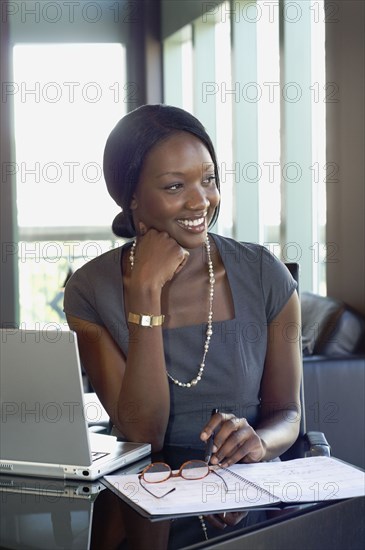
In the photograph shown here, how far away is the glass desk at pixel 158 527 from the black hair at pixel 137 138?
0.77 meters

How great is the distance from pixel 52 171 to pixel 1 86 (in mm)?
734

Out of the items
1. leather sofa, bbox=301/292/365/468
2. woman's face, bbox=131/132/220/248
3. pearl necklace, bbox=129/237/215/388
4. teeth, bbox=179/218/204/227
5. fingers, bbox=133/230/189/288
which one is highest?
woman's face, bbox=131/132/220/248

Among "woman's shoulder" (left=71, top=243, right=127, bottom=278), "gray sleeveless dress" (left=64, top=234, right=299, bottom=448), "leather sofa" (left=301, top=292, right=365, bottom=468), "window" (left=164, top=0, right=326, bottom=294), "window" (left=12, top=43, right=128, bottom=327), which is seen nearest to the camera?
"gray sleeveless dress" (left=64, top=234, right=299, bottom=448)

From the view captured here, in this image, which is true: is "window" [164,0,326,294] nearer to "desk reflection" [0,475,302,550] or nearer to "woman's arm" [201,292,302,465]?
"woman's arm" [201,292,302,465]

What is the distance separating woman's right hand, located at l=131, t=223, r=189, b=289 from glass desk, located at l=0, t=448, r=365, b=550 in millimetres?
570

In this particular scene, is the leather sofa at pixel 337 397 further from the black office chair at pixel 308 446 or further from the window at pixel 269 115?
the black office chair at pixel 308 446

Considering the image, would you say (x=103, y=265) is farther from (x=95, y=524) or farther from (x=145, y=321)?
(x=95, y=524)

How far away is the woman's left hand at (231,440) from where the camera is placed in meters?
1.52

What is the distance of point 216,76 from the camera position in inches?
211

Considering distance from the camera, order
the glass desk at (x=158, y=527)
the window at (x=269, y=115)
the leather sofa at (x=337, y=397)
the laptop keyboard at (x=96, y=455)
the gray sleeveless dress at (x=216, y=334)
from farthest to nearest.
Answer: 1. the window at (x=269, y=115)
2. the leather sofa at (x=337, y=397)
3. the gray sleeveless dress at (x=216, y=334)
4. the laptop keyboard at (x=96, y=455)
5. the glass desk at (x=158, y=527)

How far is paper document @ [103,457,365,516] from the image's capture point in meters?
1.32

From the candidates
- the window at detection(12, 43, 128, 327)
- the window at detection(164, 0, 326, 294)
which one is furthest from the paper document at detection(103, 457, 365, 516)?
the window at detection(12, 43, 128, 327)

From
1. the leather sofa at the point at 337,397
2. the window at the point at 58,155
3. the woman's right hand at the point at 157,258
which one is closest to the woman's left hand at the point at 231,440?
the woman's right hand at the point at 157,258

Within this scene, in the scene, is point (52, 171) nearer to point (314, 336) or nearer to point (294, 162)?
point (294, 162)
